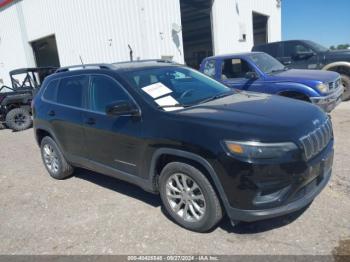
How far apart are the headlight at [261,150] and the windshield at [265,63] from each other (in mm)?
4707

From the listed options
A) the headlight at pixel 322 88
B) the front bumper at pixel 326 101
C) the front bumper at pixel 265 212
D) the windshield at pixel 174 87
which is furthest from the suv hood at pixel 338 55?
the front bumper at pixel 265 212

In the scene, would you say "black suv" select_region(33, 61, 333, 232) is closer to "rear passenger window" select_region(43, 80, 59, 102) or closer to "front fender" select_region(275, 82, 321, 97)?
"rear passenger window" select_region(43, 80, 59, 102)

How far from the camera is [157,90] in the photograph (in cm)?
367

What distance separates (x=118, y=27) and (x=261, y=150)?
35.0 ft

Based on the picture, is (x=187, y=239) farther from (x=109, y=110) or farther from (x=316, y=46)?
(x=316, y=46)

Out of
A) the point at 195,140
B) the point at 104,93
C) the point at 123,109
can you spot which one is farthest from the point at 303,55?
the point at 195,140

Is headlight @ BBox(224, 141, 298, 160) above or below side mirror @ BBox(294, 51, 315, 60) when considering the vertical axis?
below

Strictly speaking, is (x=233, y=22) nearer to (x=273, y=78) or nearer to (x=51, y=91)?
(x=273, y=78)

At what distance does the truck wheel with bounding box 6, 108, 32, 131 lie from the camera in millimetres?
10602

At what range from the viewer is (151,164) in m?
3.41

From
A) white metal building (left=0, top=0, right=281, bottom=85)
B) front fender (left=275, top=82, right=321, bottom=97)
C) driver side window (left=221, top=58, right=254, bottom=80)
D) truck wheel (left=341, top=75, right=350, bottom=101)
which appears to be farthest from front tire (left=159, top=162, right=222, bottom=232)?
white metal building (left=0, top=0, right=281, bottom=85)

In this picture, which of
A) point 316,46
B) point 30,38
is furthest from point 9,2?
point 316,46

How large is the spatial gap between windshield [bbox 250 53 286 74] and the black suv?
3169 mm

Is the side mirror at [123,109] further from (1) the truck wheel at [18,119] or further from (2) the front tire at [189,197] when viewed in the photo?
(1) the truck wheel at [18,119]
